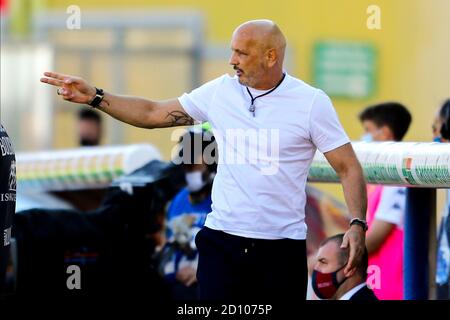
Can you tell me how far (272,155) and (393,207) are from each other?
230 cm

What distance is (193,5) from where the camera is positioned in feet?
59.4

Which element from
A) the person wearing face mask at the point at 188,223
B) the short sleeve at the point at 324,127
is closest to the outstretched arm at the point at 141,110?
the short sleeve at the point at 324,127

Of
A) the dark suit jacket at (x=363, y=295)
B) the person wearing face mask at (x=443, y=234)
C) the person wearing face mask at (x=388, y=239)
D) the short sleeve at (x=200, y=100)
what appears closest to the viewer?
the short sleeve at (x=200, y=100)

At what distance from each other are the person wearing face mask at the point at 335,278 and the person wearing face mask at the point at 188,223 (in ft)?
5.24

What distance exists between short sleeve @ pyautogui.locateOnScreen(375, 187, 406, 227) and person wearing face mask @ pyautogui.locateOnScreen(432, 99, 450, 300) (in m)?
0.24

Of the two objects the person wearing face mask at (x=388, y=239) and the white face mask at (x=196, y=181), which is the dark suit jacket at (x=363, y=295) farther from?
the white face mask at (x=196, y=181)

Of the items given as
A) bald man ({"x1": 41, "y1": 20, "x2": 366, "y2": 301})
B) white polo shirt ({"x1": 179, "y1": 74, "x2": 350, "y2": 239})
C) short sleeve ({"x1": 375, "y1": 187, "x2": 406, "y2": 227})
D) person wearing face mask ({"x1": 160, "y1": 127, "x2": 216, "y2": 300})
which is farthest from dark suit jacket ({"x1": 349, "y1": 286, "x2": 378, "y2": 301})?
person wearing face mask ({"x1": 160, "y1": 127, "x2": 216, "y2": 300})

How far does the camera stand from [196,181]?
27.5 feet

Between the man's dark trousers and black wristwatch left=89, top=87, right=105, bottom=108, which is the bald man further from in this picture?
black wristwatch left=89, top=87, right=105, bottom=108

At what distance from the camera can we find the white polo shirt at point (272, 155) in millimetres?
5586

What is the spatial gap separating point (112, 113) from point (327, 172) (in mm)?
1390

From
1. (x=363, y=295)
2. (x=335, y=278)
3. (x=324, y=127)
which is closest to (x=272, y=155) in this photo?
(x=324, y=127)
